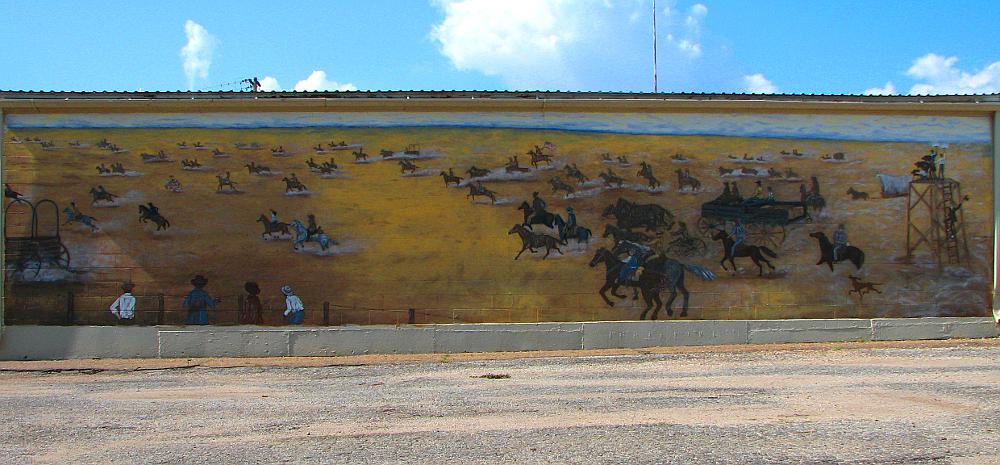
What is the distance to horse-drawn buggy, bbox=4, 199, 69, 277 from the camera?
51.4 feet

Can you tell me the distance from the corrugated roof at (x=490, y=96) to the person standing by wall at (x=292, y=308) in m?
3.93

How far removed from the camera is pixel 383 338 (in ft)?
51.6

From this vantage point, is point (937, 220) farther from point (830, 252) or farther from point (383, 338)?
point (383, 338)

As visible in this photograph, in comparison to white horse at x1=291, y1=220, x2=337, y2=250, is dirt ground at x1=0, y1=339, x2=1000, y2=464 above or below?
below

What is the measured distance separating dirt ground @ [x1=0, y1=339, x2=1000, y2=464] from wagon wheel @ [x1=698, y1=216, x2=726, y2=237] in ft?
9.14

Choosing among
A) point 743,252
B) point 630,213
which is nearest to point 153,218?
point 630,213

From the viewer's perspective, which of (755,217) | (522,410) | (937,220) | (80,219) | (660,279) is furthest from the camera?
(937,220)

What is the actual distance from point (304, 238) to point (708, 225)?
8296mm

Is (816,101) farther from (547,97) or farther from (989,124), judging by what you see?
(547,97)

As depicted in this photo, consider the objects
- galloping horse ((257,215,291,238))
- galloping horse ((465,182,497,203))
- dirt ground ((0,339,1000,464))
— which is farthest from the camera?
galloping horse ((465,182,497,203))

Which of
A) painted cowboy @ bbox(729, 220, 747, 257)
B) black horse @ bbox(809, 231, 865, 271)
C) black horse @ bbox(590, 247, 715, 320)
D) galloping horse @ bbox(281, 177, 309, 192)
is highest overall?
galloping horse @ bbox(281, 177, 309, 192)

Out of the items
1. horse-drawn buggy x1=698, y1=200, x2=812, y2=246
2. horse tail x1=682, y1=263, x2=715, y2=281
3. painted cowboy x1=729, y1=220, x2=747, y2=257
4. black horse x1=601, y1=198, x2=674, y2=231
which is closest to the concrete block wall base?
horse tail x1=682, y1=263, x2=715, y2=281

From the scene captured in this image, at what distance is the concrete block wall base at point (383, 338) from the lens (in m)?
15.5

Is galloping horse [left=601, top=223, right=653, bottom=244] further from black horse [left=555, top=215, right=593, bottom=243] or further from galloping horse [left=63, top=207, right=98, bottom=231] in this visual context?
galloping horse [left=63, top=207, right=98, bottom=231]
